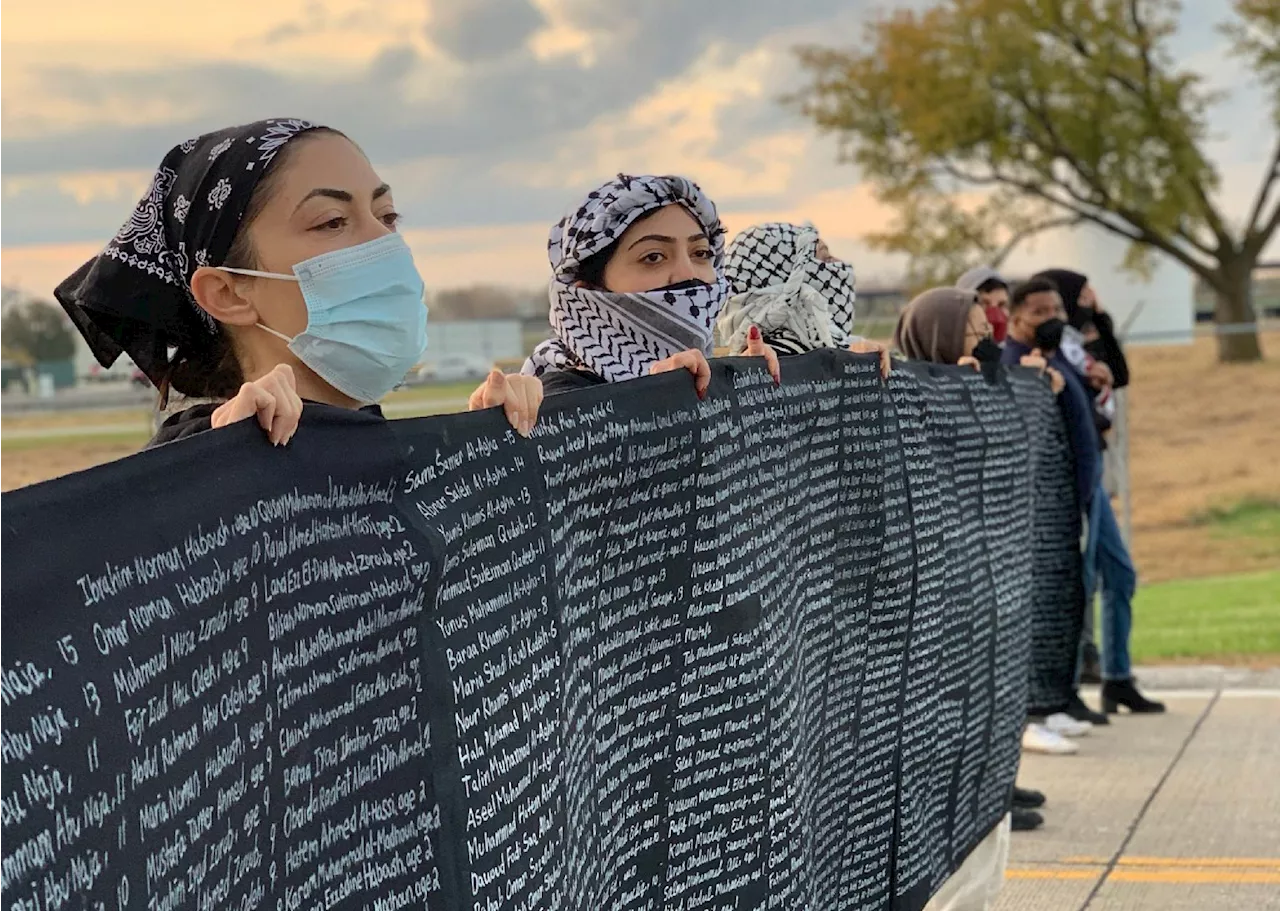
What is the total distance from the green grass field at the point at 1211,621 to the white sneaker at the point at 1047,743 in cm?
268

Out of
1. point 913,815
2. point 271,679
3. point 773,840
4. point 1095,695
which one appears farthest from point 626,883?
point 1095,695

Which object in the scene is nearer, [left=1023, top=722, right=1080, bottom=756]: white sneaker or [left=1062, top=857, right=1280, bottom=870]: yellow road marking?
[left=1062, top=857, right=1280, bottom=870]: yellow road marking

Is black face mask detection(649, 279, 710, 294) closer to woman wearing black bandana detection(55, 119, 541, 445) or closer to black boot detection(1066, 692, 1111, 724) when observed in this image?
woman wearing black bandana detection(55, 119, 541, 445)

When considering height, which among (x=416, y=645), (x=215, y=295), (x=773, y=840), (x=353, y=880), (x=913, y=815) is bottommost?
(x=913, y=815)

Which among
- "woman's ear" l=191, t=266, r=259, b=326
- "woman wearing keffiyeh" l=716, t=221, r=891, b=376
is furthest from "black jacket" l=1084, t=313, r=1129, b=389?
"woman's ear" l=191, t=266, r=259, b=326

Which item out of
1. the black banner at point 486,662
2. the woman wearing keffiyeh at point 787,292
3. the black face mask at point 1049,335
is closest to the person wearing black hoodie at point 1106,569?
the black face mask at point 1049,335

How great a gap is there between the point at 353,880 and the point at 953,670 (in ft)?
10.7

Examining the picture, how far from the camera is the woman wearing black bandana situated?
2.87 metres

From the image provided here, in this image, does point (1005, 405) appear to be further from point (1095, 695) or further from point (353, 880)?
point (353, 880)

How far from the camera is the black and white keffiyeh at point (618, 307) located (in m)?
3.79

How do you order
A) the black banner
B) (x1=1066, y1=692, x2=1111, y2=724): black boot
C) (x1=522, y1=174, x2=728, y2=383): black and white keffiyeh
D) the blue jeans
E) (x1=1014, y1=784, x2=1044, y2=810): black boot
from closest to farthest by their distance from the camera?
the black banner < (x1=522, y1=174, x2=728, y2=383): black and white keffiyeh < (x1=1014, y1=784, x2=1044, y2=810): black boot < (x1=1066, y1=692, x2=1111, y2=724): black boot < the blue jeans

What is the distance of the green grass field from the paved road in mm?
1602

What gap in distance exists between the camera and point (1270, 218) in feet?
135

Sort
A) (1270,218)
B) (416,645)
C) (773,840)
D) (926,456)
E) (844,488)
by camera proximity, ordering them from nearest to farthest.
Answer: (416,645), (773,840), (844,488), (926,456), (1270,218)
